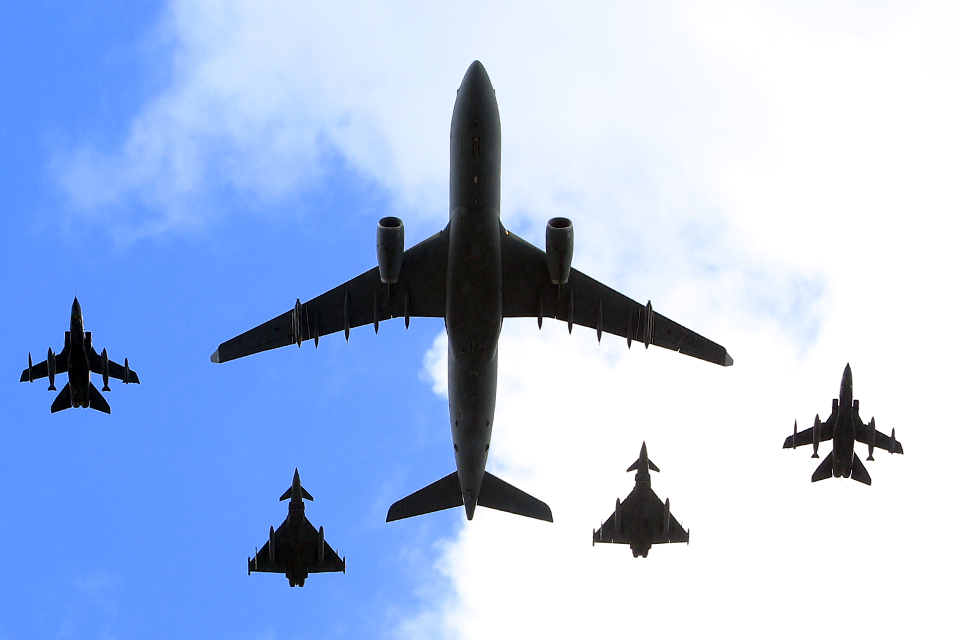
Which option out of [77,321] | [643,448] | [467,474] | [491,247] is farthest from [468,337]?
[77,321]

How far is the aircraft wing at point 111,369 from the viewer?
48.3m

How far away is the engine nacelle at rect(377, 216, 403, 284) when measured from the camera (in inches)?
1363

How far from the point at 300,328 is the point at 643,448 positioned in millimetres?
17000

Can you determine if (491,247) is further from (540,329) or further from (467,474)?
(467,474)

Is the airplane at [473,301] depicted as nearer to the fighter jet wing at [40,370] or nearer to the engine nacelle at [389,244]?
the engine nacelle at [389,244]

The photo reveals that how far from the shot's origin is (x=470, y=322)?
117 feet

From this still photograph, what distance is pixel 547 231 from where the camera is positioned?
114 feet

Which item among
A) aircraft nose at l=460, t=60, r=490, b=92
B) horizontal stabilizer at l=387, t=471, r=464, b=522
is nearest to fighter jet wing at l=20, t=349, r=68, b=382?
horizontal stabilizer at l=387, t=471, r=464, b=522

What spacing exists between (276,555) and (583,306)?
1852cm

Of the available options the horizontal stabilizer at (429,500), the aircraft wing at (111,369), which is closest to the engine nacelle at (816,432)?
the horizontal stabilizer at (429,500)

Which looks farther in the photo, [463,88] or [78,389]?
[78,389]

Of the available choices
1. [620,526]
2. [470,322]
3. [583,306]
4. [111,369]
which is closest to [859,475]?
[620,526]

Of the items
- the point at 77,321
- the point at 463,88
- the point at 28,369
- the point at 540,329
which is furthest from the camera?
the point at 28,369

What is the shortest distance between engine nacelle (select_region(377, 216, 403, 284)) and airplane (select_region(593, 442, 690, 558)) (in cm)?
1766
